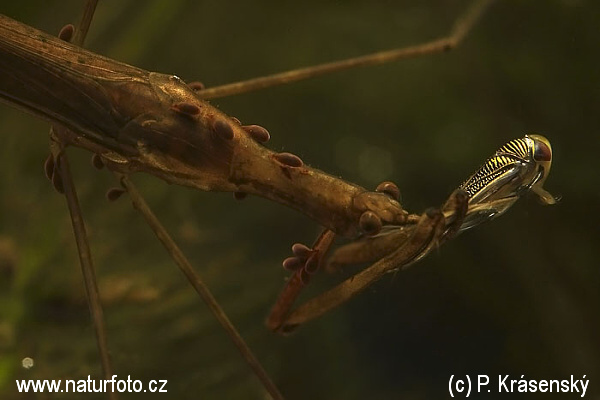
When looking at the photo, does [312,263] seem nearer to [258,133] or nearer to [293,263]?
[293,263]

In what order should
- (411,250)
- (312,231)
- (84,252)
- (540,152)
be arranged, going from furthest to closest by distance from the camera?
(312,231), (84,252), (540,152), (411,250)

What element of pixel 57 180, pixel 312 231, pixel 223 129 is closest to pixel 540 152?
pixel 223 129

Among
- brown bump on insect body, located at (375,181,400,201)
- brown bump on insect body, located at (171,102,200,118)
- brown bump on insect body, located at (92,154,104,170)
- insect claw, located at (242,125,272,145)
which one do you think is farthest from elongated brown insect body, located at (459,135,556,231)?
brown bump on insect body, located at (92,154,104,170)

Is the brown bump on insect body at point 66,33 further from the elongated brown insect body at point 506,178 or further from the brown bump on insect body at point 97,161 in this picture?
the elongated brown insect body at point 506,178

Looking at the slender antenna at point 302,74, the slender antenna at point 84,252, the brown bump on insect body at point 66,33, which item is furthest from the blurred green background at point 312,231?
the brown bump on insect body at point 66,33

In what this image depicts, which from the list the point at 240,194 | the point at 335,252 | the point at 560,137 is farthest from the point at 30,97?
the point at 560,137

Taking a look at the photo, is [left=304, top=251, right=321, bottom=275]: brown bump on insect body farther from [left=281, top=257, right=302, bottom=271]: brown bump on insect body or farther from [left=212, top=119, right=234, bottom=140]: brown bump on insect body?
[left=212, top=119, right=234, bottom=140]: brown bump on insect body
